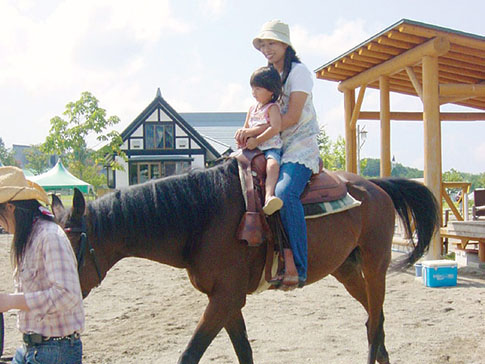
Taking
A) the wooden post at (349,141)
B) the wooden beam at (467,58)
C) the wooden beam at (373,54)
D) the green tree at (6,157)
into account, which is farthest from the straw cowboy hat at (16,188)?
the green tree at (6,157)

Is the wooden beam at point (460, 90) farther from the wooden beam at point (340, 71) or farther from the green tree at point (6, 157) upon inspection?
the green tree at point (6, 157)

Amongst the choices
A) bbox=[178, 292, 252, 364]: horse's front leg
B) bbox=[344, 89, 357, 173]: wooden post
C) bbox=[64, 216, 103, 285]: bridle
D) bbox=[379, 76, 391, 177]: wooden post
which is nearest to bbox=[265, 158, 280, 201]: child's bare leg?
bbox=[178, 292, 252, 364]: horse's front leg

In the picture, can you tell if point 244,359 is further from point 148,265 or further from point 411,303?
point 148,265

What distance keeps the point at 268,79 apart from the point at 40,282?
204cm

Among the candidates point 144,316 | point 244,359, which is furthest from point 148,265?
point 244,359

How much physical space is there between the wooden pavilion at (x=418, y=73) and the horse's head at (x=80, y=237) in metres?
6.04

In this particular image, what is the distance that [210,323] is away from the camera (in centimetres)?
316

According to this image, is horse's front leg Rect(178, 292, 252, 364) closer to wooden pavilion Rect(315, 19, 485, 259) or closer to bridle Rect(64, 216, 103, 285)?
bridle Rect(64, 216, 103, 285)

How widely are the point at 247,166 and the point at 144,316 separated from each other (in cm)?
326

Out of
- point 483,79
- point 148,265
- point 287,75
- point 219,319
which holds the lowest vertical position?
point 148,265

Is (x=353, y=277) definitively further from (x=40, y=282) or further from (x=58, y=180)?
(x=58, y=180)

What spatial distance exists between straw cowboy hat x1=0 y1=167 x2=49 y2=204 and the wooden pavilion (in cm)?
666

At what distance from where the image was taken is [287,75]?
3.81 meters

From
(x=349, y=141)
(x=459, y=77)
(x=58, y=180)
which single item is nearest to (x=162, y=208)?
(x=349, y=141)
